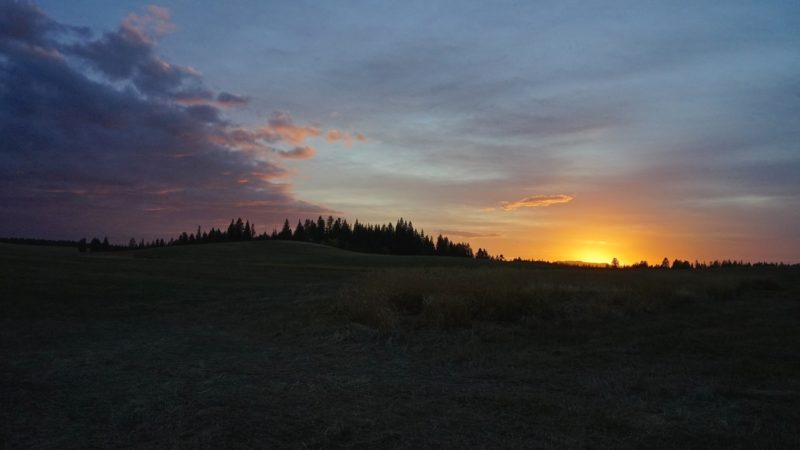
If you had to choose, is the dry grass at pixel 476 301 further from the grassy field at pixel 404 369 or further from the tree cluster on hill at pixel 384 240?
the tree cluster on hill at pixel 384 240

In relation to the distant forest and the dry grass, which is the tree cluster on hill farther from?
the dry grass

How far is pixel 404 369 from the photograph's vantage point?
8320mm

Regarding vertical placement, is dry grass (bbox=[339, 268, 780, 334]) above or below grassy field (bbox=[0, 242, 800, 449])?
above

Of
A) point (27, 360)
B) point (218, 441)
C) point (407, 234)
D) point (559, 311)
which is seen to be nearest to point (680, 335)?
point (559, 311)

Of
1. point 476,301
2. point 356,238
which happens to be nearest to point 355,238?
point 356,238

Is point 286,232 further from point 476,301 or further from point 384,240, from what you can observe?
point 476,301

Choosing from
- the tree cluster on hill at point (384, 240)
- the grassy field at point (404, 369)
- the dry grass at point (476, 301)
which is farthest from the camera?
the tree cluster on hill at point (384, 240)

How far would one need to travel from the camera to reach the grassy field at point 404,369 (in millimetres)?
5273

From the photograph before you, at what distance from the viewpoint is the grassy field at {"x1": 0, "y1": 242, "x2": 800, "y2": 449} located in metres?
5.27

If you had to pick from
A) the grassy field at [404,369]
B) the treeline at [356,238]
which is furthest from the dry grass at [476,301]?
the treeline at [356,238]

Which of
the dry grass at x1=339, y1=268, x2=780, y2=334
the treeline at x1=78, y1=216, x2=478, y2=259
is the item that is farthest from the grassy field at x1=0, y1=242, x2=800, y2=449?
the treeline at x1=78, y1=216, x2=478, y2=259

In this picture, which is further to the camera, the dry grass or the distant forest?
the distant forest

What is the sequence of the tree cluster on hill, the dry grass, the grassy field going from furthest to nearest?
the tree cluster on hill
the dry grass
the grassy field

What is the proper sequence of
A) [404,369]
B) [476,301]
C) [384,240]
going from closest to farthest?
[404,369], [476,301], [384,240]
